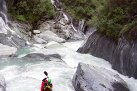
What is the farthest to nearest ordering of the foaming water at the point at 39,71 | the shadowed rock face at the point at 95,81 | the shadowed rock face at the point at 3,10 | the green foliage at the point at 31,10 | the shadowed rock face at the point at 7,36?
the green foliage at the point at 31,10
the shadowed rock face at the point at 3,10
the shadowed rock face at the point at 7,36
the foaming water at the point at 39,71
the shadowed rock face at the point at 95,81

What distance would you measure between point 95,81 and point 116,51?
200 inches

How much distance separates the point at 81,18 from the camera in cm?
3222

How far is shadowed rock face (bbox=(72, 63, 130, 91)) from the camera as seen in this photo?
11.0m

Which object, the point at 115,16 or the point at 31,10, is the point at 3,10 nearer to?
the point at 31,10

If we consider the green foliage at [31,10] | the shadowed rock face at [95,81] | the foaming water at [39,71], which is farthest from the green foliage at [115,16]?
the green foliage at [31,10]

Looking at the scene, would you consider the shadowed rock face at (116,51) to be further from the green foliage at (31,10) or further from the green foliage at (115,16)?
the green foliage at (31,10)

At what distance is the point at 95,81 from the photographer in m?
11.2

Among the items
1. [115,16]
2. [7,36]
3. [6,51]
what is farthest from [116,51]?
[7,36]

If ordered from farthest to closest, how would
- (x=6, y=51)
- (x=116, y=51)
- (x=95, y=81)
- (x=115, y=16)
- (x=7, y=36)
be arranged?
(x=7, y=36), (x=6, y=51), (x=115, y=16), (x=116, y=51), (x=95, y=81)

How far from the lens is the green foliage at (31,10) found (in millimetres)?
26622

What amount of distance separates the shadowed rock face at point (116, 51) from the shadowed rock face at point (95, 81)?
2.08 meters

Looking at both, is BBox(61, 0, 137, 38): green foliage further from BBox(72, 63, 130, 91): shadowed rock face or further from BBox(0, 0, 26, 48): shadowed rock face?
BBox(0, 0, 26, 48): shadowed rock face

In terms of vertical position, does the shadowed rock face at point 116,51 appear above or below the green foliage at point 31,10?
below

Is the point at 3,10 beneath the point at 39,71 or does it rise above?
above
